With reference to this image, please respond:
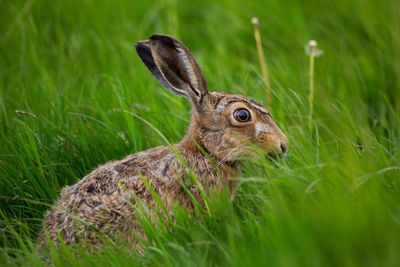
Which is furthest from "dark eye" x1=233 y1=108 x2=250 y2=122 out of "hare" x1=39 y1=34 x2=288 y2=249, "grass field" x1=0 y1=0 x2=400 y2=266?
"grass field" x1=0 y1=0 x2=400 y2=266

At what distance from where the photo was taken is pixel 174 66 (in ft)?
14.1

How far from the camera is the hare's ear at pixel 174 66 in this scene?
13.6 ft

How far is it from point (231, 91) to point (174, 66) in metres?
1.36

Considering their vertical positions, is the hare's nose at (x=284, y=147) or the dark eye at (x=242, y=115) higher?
the dark eye at (x=242, y=115)

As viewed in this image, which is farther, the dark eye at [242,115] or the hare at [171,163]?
the dark eye at [242,115]

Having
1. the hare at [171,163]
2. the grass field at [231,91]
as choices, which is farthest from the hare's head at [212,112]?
the grass field at [231,91]

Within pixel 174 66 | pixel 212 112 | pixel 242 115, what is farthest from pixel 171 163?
pixel 174 66

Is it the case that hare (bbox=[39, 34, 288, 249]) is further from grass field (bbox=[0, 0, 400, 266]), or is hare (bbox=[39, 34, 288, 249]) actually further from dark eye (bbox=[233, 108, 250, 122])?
grass field (bbox=[0, 0, 400, 266])

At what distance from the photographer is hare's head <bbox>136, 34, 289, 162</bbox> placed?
405 cm

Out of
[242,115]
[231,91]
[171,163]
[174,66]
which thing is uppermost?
[174,66]

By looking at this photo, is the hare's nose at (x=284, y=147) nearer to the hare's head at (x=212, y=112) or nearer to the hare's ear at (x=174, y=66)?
the hare's head at (x=212, y=112)

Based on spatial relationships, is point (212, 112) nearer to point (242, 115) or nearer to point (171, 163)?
point (242, 115)

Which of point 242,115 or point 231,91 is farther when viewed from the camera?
point 231,91

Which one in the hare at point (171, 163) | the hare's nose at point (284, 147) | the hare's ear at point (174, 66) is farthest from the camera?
the hare's ear at point (174, 66)
